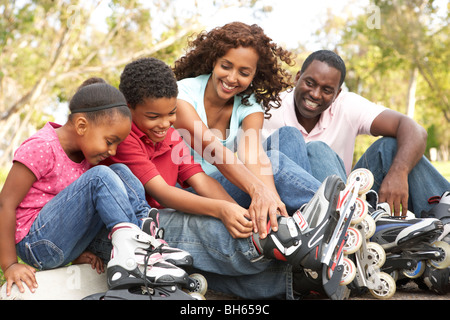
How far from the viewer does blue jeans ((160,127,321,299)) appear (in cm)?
227

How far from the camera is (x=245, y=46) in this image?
2.95 meters

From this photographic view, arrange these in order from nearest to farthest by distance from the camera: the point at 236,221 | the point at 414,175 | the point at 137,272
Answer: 1. the point at 137,272
2. the point at 236,221
3. the point at 414,175

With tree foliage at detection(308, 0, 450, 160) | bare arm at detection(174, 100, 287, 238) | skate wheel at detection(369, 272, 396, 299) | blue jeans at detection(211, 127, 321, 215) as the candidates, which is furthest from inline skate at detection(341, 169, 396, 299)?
tree foliage at detection(308, 0, 450, 160)

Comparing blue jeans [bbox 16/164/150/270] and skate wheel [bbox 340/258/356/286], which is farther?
skate wheel [bbox 340/258/356/286]

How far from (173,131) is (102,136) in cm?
63

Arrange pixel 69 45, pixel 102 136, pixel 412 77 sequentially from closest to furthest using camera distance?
pixel 102 136 → pixel 69 45 → pixel 412 77

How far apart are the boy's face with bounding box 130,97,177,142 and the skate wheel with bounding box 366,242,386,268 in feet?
3.88

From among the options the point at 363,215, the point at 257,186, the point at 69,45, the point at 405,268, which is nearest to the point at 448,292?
the point at 405,268

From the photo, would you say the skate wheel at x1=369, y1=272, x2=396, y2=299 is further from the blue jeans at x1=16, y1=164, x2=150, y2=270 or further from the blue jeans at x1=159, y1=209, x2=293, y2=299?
the blue jeans at x1=16, y1=164, x2=150, y2=270

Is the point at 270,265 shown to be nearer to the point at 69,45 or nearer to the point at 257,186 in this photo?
the point at 257,186

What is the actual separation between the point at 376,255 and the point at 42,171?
1592 mm

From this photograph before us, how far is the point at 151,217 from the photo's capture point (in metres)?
2.26

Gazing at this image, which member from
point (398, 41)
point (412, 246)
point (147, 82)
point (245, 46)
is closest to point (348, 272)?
point (412, 246)

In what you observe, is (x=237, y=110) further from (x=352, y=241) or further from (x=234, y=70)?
(x=352, y=241)
